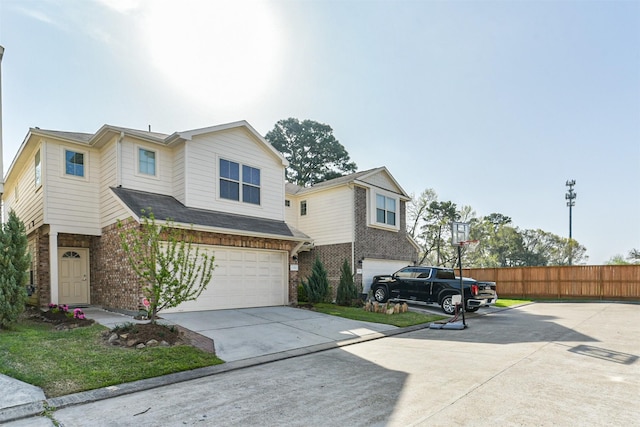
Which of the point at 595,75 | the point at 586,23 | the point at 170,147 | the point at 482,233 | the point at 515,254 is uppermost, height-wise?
the point at 586,23

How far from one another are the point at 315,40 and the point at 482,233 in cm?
2966

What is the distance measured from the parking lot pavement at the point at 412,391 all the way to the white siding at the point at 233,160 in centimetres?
718

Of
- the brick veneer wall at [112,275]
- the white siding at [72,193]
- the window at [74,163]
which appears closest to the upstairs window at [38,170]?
the white siding at [72,193]

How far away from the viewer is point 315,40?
12461 mm

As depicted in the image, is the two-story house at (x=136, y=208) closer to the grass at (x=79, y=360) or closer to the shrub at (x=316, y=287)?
the shrub at (x=316, y=287)

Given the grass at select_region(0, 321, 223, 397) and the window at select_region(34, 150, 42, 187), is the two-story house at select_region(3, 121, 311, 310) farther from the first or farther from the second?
the grass at select_region(0, 321, 223, 397)

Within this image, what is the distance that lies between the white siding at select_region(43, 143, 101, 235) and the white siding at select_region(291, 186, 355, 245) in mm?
9479

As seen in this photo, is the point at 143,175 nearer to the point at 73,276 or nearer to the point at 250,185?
the point at 250,185

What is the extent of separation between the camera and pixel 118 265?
36.3 ft

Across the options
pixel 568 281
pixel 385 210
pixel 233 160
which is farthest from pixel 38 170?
pixel 568 281

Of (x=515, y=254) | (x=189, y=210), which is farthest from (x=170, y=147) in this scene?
(x=515, y=254)

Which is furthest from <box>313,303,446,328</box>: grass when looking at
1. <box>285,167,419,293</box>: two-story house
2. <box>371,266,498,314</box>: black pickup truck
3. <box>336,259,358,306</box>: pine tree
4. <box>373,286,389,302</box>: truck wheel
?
<box>285,167,419,293</box>: two-story house

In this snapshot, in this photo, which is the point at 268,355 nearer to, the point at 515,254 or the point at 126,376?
the point at 126,376

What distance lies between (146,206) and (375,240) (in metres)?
10.7
